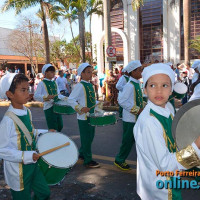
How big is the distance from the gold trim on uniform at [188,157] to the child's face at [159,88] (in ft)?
1.43

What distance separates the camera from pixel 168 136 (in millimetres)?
1879

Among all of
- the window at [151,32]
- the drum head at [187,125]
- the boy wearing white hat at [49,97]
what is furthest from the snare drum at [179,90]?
the window at [151,32]

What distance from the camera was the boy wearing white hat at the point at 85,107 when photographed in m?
4.82

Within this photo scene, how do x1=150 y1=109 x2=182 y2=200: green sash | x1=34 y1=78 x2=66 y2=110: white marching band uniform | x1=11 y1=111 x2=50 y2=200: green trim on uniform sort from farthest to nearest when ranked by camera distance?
x1=34 y1=78 x2=66 y2=110: white marching band uniform → x1=11 y1=111 x2=50 y2=200: green trim on uniform → x1=150 y1=109 x2=182 y2=200: green sash

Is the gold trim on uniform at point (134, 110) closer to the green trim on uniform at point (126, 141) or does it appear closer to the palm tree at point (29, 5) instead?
the green trim on uniform at point (126, 141)

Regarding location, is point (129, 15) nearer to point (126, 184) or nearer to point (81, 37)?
point (81, 37)

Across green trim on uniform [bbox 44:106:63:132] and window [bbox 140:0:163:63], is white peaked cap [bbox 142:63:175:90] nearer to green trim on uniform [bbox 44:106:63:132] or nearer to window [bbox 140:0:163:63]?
green trim on uniform [bbox 44:106:63:132]

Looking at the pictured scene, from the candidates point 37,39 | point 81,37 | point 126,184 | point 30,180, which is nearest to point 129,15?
point 81,37

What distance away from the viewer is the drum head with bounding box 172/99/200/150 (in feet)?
5.76

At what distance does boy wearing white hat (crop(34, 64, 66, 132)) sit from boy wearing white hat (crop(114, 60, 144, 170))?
1.87 m

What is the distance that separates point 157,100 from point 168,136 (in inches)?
10.5

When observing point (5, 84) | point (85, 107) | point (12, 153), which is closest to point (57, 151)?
point (12, 153)

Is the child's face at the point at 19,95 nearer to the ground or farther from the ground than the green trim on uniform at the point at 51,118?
farther from the ground

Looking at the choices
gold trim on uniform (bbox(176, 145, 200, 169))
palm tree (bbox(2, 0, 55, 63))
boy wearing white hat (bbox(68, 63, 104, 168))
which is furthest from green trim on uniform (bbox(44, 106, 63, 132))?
palm tree (bbox(2, 0, 55, 63))
